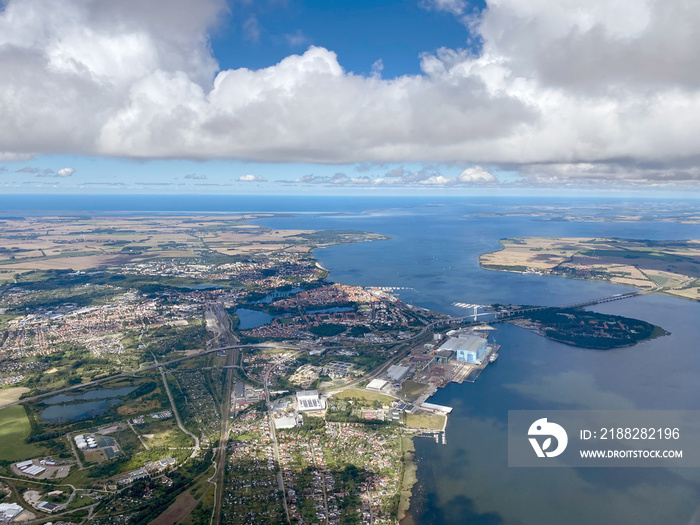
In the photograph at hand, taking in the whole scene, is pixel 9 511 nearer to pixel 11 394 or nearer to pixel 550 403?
pixel 11 394

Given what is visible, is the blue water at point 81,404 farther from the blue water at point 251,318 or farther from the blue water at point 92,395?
the blue water at point 251,318

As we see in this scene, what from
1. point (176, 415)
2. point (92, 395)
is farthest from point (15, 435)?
point (176, 415)

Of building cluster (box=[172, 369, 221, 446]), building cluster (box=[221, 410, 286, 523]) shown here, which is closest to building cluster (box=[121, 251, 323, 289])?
building cluster (box=[172, 369, 221, 446])

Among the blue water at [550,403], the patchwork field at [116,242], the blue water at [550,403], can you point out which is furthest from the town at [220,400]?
the patchwork field at [116,242]

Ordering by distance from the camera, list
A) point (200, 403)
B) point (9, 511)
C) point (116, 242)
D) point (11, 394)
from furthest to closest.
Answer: point (116, 242)
point (11, 394)
point (200, 403)
point (9, 511)

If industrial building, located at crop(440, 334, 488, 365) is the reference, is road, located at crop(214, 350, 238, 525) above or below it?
below

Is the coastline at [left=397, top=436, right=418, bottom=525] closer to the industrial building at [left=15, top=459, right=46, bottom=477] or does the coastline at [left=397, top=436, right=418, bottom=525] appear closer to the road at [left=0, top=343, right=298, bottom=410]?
the road at [left=0, top=343, right=298, bottom=410]
